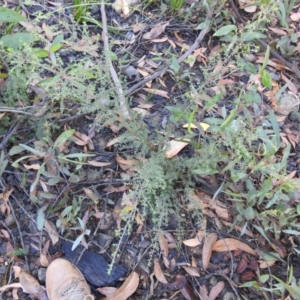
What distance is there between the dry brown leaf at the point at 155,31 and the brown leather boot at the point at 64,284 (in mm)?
1080

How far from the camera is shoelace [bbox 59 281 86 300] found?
150 cm

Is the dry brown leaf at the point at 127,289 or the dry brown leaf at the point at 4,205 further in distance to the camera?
the dry brown leaf at the point at 4,205

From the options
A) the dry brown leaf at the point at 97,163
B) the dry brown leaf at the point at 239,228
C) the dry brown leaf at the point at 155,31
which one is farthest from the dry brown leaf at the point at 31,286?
the dry brown leaf at the point at 155,31

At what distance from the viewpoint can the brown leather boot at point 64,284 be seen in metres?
1.51

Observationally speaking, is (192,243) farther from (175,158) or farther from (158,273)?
(175,158)

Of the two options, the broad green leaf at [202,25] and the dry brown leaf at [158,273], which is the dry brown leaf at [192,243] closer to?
the dry brown leaf at [158,273]

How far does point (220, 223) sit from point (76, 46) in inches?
38.1

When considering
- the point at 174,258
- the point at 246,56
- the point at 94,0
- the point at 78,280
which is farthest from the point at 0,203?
the point at 246,56

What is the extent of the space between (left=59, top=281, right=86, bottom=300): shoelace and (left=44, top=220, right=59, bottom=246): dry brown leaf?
0.18 m

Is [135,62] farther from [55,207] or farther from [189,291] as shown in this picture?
[189,291]

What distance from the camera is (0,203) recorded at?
5.44 ft

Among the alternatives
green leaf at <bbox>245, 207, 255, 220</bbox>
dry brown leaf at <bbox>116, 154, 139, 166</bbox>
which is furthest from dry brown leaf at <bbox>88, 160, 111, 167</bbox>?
green leaf at <bbox>245, 207, 255, 220</bbox>

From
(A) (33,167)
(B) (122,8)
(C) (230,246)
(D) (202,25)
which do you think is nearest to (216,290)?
(C) (230,246)

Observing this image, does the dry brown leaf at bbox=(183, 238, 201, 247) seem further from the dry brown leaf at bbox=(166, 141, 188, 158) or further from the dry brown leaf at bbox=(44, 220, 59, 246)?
the dry brown leaf at bbox=(44, 220, 59, 246)
